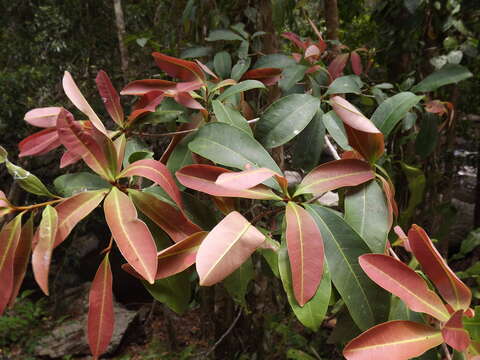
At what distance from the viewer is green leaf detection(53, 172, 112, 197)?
0.48 m

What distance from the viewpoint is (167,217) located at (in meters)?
0.44

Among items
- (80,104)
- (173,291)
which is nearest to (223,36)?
(80,104)

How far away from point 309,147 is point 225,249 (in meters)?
0.30

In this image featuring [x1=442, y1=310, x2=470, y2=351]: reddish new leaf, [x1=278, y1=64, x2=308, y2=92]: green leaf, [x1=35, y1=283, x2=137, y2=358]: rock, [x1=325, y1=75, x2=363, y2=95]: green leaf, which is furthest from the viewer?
[x1=35, y1=283, x2=137, y2=358]: rock

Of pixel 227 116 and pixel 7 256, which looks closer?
pixel 7 256

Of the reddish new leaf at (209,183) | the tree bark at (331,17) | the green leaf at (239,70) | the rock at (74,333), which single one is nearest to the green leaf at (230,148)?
the reddish new leaf at (209,183)

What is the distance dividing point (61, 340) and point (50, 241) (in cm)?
307


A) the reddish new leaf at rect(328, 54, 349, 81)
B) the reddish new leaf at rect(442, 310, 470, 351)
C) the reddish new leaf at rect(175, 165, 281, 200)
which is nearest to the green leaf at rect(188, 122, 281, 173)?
the reddish new leaf at rect(175, 165, 281, 200)

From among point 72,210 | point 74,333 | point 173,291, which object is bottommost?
point 74,333

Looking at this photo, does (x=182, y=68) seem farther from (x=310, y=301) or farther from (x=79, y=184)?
(x=310, y=301)

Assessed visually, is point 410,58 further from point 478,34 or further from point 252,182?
point 252,182

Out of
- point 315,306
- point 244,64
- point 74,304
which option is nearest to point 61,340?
point 74,304

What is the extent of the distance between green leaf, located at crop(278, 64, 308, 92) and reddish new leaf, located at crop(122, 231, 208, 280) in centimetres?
45

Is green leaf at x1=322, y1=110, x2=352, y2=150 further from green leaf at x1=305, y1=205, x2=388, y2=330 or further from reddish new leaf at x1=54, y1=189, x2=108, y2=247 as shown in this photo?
reddish new leaf at x1=54, y1=189, x2=108, y2=247
